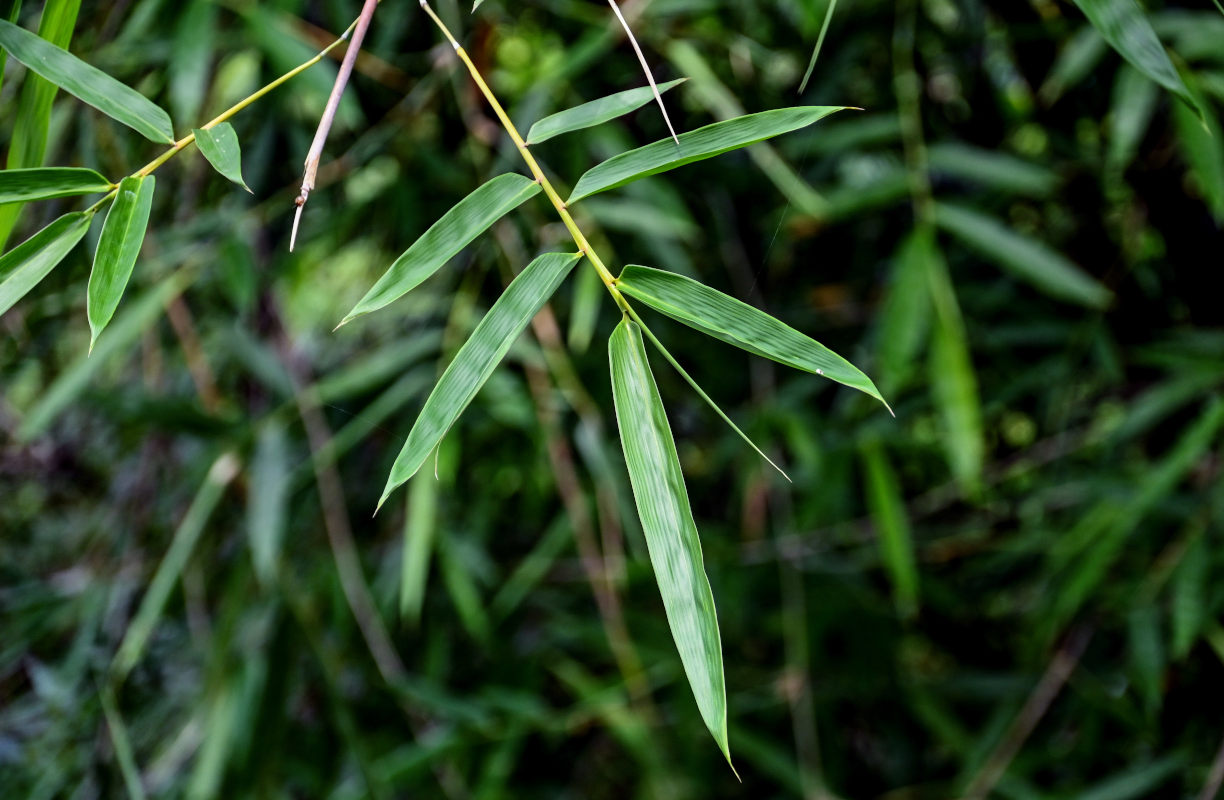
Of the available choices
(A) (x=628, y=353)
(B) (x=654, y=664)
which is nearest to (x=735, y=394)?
(B) (x=654, y=664)

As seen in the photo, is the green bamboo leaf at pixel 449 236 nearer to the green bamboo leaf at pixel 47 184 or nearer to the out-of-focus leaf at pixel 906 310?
the green bamboo leaf at pixel 47 184

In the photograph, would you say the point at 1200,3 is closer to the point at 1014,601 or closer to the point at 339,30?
the point at 1014,601

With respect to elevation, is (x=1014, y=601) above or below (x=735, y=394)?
below

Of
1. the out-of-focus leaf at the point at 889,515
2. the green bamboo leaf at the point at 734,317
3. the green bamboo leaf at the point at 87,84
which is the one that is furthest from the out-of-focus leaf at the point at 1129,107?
the green bamboo leaf at the point at 87,84

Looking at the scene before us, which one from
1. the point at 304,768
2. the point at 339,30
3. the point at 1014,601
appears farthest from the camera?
the point at 1014,601

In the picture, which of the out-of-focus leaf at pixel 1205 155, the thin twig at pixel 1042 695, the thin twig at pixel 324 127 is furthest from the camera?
the thin twig at pixel 1042 695

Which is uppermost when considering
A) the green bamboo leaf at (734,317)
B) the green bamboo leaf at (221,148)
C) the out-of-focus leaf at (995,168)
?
the green bamboo leaf at (221,148)
